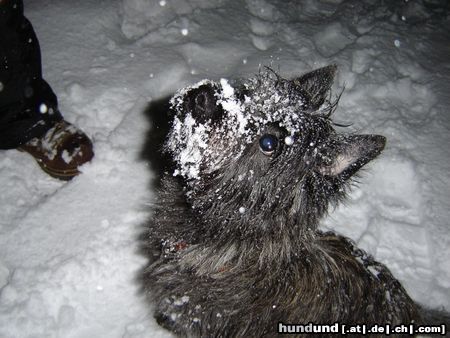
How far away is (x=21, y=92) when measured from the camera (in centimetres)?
253

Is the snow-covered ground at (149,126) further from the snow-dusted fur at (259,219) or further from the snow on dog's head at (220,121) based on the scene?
the snow on dog's head at (220,121)

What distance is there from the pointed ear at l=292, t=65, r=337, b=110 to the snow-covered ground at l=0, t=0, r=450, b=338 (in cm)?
107

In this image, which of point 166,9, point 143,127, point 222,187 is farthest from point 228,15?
point 222,187

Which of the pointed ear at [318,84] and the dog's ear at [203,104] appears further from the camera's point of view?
the pointed ear at [318,84]

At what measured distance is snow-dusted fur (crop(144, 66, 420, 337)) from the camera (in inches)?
60.3

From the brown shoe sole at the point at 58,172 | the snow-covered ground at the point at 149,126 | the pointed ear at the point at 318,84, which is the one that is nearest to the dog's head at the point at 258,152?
the pointed ear at the point at 318,84

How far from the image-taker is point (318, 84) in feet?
6.59

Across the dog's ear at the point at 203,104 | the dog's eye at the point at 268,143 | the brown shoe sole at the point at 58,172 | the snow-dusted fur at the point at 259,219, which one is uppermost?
the dog's ear at the point at 203,104

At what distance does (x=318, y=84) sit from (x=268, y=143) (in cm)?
78

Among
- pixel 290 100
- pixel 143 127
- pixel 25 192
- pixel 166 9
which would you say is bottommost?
pixel 25 192

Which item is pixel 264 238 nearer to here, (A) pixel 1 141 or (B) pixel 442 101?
(A) pixel 1 141

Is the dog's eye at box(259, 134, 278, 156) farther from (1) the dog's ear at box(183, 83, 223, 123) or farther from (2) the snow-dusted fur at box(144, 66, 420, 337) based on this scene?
(1) the dog's ear at box(183, 83, 223, 123)

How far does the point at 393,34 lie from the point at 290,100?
3.84 m

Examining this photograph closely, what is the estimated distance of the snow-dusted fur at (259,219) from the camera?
1.53 meters
